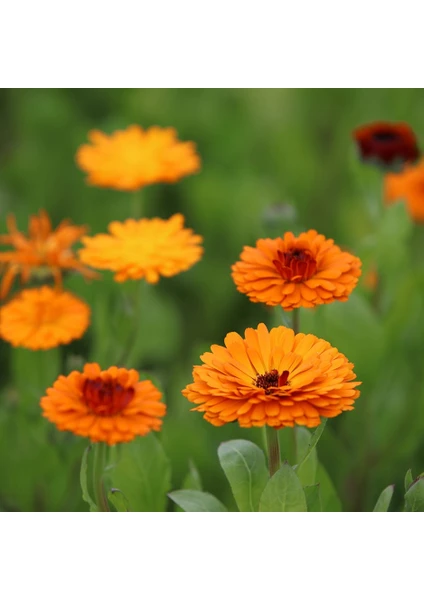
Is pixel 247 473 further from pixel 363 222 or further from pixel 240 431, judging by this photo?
pixel 363 222

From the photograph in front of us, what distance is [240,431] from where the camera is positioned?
21.8 inches

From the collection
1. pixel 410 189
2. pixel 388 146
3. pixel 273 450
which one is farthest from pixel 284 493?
pixel 410 189

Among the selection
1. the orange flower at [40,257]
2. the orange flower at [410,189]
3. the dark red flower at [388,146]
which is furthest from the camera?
the orange flower at [410,189]

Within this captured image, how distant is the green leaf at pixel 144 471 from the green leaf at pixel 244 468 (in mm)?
67

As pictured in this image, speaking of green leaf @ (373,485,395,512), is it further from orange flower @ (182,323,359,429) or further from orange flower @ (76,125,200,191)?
orange flower @ (76,125,200,191)

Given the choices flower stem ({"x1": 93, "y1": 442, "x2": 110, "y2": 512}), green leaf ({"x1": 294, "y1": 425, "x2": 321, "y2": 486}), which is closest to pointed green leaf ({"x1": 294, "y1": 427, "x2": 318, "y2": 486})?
green leaf ({"x1": 294, "y1": 425, "x2": 321, "y2": 486})

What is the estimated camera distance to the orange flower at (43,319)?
21.6 inches

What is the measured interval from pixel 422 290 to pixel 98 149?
293mm

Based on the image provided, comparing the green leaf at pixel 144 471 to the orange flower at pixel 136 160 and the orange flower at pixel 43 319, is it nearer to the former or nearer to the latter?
the orange flower at pixel 43 319

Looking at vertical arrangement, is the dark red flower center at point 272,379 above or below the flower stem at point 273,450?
above

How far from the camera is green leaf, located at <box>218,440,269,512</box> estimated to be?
463 mm

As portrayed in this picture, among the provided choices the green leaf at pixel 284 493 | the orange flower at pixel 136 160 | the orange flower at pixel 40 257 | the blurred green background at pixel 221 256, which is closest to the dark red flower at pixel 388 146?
the blurred green background at pixel 221 256

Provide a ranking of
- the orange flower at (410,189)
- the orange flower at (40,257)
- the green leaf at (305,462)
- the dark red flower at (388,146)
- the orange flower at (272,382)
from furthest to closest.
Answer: the orange flower at (410,189)
the dark red flower at (388,146)
the orange flower at (40,257)
the green leaf at (305,462)
the orange flower at (272,382)
